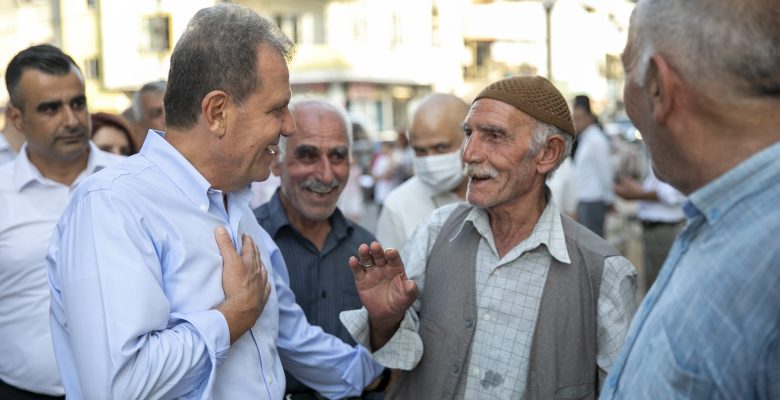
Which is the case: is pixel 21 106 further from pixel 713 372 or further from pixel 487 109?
pixel 713 372

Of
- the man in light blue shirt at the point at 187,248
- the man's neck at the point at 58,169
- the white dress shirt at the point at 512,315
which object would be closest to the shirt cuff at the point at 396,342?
the white dress shirt at the point at 512,315

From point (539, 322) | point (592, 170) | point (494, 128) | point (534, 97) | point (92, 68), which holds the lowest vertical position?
point (592, 170)

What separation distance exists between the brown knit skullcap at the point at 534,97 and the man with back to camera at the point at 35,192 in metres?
1.69

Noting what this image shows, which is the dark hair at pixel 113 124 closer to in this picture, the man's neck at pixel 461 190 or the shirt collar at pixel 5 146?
the shirt collar at pixel 5 146

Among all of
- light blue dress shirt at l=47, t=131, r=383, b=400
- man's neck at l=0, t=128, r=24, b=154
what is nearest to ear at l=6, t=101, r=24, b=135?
man's neck at l=0, t=128, r=24, b=154

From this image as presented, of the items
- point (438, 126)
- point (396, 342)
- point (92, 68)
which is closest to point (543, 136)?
point (396, 342)

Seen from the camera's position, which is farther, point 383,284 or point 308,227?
point 308,227

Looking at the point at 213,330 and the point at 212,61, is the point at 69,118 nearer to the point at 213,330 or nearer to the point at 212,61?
the point at 212,61

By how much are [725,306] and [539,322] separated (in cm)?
116

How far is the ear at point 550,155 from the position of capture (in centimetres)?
A: 271

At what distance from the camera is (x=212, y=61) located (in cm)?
208

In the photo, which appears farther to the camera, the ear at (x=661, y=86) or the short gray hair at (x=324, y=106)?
the short gray hair at (x=324, y=106)

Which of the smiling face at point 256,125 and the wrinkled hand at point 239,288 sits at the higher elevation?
the smiling face at point 256,125

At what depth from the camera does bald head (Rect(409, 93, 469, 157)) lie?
14.8 ft
